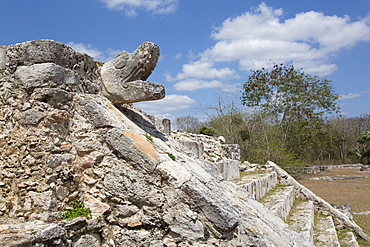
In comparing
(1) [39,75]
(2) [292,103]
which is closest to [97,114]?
(1) [39,75]

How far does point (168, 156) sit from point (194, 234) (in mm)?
696

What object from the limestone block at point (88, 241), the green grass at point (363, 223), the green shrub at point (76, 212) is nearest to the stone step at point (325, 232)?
the green grass at point (363, 223)

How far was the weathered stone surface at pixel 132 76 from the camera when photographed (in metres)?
2.97

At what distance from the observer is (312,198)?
25.6 ft

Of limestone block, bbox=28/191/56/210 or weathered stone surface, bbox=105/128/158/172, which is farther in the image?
weathered stone surface, bbox=105/128/158/172

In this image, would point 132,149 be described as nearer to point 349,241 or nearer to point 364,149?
point 349,241

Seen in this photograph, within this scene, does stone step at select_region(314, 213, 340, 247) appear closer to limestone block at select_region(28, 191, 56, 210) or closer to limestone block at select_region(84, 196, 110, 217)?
limestone block at select_region(84, 196, 110, 217)

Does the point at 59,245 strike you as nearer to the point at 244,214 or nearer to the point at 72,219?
the point at 72,219

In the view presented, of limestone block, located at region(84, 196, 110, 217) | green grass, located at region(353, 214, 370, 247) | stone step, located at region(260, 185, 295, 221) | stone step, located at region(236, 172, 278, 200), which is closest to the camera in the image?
limestone block, located at region(84, 196, 110, 217)

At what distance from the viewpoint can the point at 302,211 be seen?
6559 mm

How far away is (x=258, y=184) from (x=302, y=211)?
3.85 feet

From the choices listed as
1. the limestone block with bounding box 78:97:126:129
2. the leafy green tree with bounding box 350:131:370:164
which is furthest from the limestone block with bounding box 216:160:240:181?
the leafy green tree with bounding box 350:131:370:164

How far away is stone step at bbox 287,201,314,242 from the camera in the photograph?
4.87m

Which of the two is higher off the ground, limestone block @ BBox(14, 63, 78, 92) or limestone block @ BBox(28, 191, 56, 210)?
limestone block @ BBox(14, 63, 78, 92)
